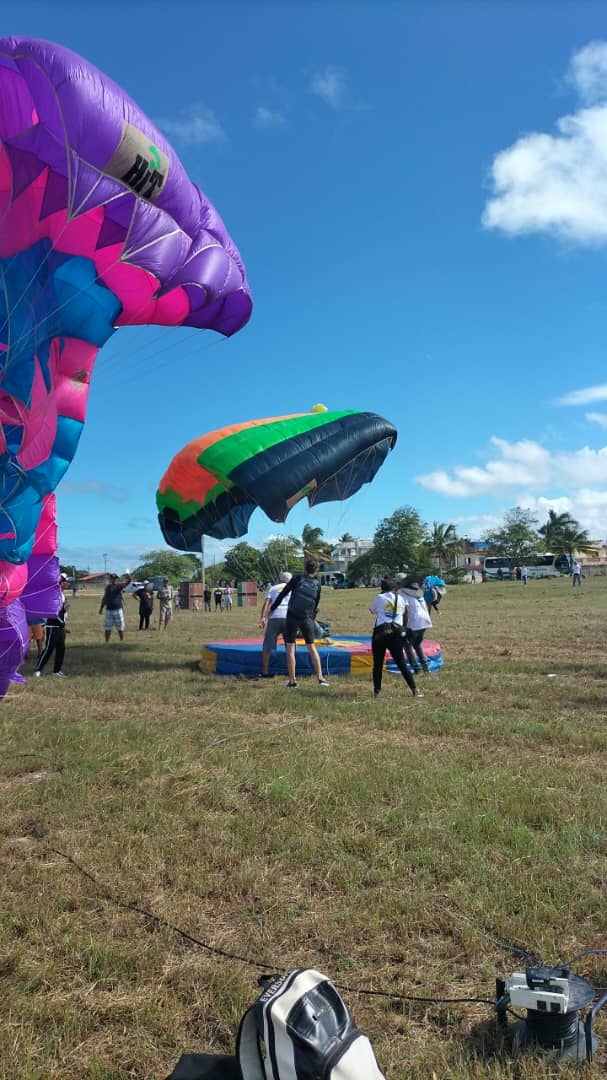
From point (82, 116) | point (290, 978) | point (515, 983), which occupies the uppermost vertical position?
point (82, 116)

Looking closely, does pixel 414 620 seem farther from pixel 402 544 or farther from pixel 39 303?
pixel 402 544

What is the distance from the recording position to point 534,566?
2854 inches

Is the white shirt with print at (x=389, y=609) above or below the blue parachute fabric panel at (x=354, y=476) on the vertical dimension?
below

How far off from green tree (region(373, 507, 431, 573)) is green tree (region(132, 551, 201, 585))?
4417 centimetres

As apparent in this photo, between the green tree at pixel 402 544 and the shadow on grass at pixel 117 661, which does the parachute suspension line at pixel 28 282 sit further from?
the green tree at pixel 402 544

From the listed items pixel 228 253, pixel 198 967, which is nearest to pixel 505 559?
pixel 228 253

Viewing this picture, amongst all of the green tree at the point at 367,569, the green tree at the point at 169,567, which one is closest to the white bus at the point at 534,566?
the green tree at the point at 367,569

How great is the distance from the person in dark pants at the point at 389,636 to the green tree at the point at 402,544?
57795 millimetres

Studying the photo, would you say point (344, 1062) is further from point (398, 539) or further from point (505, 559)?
point (505, 559)

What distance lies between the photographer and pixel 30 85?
5.27m

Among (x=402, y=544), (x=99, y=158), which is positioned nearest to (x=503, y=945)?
(x=99, y=158)

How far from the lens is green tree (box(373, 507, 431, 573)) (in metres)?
67.1

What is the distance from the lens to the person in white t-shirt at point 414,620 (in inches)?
370

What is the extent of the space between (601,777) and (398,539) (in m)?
64.5
